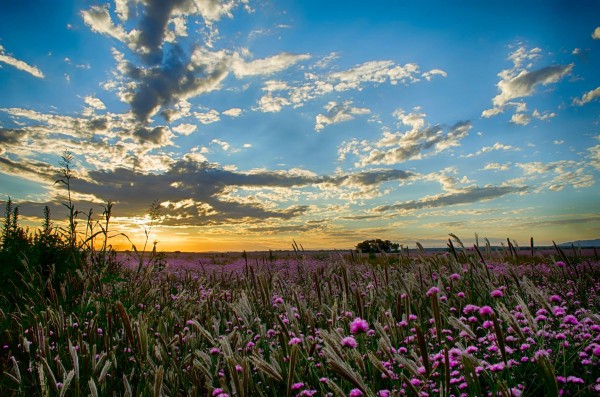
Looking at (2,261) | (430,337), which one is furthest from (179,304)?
(2,261)

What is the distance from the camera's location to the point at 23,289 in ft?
21.9

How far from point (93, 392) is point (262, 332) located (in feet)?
5.41

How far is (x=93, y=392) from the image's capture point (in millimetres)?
1927

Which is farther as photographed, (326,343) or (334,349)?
(334,349)

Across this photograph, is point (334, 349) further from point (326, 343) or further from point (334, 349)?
point (326, 343)

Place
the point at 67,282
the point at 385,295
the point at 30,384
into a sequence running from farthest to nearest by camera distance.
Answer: the point at 67,282, the point at 385,295, the point at 30,384

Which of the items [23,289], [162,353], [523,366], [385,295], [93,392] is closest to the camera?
[93,392]

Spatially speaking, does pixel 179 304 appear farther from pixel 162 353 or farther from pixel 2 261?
pixel 2 261

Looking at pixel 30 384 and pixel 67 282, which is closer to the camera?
pixel 30 384

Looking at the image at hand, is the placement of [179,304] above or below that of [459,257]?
Answer: below

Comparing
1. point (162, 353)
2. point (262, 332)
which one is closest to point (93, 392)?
point (162, 353)

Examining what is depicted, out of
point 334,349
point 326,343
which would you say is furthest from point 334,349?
point 326,343

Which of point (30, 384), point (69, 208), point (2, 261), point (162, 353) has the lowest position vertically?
point (30, 384)

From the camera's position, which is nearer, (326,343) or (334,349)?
(326,343)
